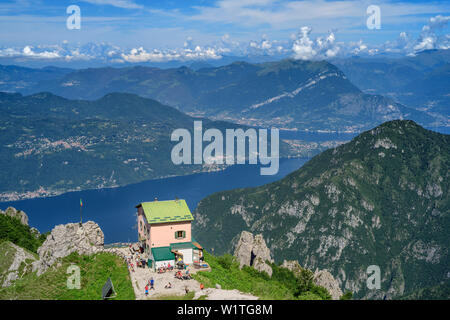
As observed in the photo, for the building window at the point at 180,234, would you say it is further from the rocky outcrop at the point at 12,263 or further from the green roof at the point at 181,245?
the rocky outcrop at the point at 12,263

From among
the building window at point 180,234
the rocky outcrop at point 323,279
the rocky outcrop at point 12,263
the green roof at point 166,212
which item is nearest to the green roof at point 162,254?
the building window at point 180,234

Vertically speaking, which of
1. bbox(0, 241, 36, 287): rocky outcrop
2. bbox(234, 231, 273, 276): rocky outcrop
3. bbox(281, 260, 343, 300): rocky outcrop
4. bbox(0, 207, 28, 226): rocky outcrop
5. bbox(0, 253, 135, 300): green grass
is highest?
bbox(0, 253, 135, 300): green grass

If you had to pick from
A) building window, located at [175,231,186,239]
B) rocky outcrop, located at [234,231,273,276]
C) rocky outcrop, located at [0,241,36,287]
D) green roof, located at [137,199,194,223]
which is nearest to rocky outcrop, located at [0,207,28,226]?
rocky outcrop, located at [0,241,36,287]

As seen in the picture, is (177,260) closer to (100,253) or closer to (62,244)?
(100,253)

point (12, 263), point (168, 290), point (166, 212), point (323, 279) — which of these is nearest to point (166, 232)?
point (166, 212)

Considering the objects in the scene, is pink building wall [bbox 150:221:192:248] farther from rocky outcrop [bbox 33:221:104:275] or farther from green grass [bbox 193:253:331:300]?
rocky outcrop [bbox 33:221:104:275]
